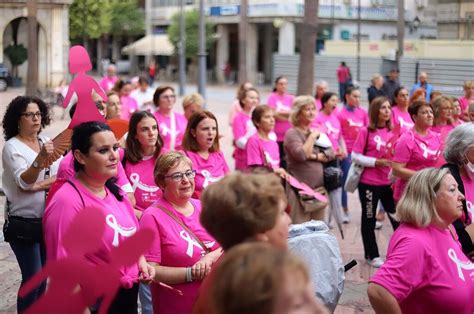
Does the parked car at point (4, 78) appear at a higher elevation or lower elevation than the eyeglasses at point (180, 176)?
higher

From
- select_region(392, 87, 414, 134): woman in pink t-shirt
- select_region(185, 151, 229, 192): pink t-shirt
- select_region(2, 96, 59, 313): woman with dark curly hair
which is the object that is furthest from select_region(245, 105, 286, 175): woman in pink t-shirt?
select_region(2, 96, 59, 313): woman with dark curly hair

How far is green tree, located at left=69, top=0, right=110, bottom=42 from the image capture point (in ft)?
36.5

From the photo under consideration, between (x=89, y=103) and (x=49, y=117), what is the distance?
897 mm

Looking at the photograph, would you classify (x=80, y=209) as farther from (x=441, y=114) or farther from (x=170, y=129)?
(x=441, y=114)

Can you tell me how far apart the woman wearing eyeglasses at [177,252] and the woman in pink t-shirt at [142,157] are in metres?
1.36

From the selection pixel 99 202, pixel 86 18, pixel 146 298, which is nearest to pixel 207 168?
pixel 146 298

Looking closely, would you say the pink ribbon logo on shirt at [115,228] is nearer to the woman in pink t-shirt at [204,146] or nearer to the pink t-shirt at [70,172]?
the pink t-shirt at [70,172]

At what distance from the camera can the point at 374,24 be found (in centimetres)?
4450

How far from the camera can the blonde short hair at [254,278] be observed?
6.51 feet

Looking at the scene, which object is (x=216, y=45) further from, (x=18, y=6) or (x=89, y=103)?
(x=89, y=103)

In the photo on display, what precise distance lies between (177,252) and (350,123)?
21.0 feet

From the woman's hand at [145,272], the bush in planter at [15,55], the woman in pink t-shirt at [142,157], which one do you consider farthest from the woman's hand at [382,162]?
the bush in planter at [15,55]

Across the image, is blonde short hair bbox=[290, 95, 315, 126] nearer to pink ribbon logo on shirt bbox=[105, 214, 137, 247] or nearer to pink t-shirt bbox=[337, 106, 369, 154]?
pink t-shirt bbox=[337, 106, 369, 154]

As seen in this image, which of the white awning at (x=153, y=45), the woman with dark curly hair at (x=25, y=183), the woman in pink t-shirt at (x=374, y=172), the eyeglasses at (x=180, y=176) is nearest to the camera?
the eyeglasses at (x=180, y=176)
